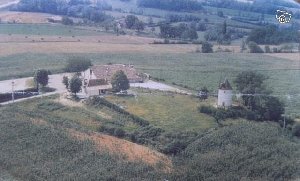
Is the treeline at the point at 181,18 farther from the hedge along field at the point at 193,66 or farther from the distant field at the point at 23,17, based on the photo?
the distant field at the point at 23,17

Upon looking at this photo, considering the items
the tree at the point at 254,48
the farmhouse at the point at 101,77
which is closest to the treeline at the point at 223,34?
the tree at the point at 254,48

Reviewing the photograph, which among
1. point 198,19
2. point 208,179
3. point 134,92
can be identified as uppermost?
point 198,19

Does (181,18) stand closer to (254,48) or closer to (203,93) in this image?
(254,48)

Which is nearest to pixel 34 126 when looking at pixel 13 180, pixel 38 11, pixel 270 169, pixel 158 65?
pixel 13 180

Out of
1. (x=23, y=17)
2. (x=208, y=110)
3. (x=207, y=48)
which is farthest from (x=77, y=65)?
(x=23, y=17)

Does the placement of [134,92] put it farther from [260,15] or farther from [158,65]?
[260,15]

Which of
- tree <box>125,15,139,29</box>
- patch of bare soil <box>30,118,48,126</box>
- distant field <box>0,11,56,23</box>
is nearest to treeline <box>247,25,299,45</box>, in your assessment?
tree <box>125,15,139,29</box>
